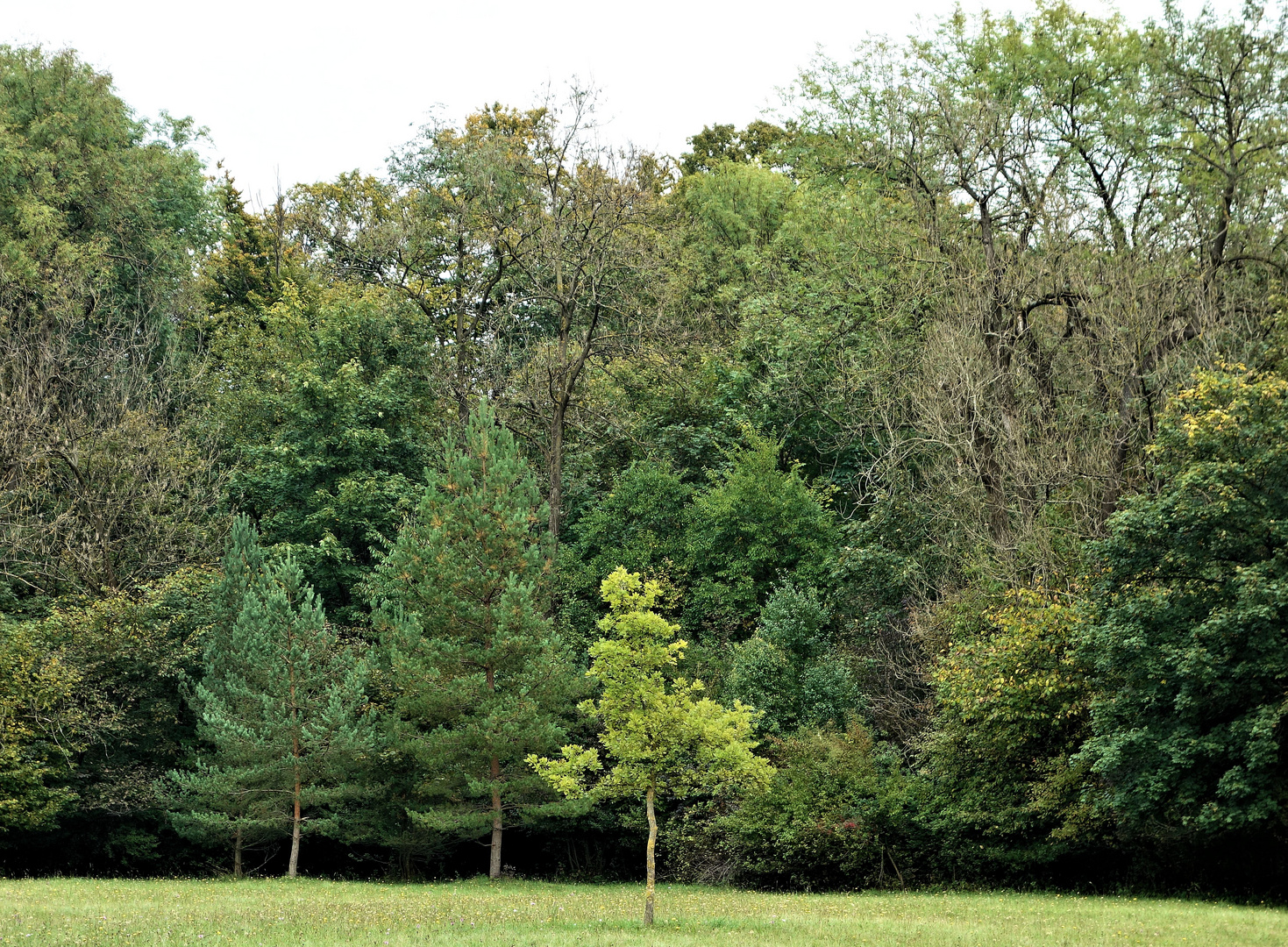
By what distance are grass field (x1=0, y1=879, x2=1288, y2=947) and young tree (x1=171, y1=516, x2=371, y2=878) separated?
17.8 ft

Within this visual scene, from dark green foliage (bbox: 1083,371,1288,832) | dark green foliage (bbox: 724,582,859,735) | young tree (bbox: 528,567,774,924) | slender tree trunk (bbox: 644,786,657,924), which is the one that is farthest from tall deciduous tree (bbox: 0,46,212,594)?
dark green foliage (bbox: 1083,371,1288,832)

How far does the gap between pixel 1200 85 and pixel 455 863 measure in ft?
97.2

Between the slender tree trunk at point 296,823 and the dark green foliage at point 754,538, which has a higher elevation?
the dark green foliage at point 754,538

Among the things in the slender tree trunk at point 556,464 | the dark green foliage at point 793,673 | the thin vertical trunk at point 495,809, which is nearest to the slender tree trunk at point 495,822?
the thin vertical trunk at point 495,809

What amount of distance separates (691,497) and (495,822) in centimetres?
1369

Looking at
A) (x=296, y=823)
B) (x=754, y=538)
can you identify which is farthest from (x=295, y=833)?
(x=754, y=538)

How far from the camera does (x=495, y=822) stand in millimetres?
29484

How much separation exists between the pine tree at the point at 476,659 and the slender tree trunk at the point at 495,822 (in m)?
0.03

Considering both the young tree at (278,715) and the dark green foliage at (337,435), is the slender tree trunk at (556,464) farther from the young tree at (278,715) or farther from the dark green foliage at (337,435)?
the young tree at (278,715)

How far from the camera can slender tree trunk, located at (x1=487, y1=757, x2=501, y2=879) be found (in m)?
29.2

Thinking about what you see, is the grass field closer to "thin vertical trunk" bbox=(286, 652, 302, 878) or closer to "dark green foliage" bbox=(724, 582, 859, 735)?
"dark green foliage" bbox=(724, 582, 859, 735)

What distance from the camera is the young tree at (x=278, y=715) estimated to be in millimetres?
29578

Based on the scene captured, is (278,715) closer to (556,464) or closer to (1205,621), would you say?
(556,464)

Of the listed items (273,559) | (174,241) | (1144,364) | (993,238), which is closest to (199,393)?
(174,241)
